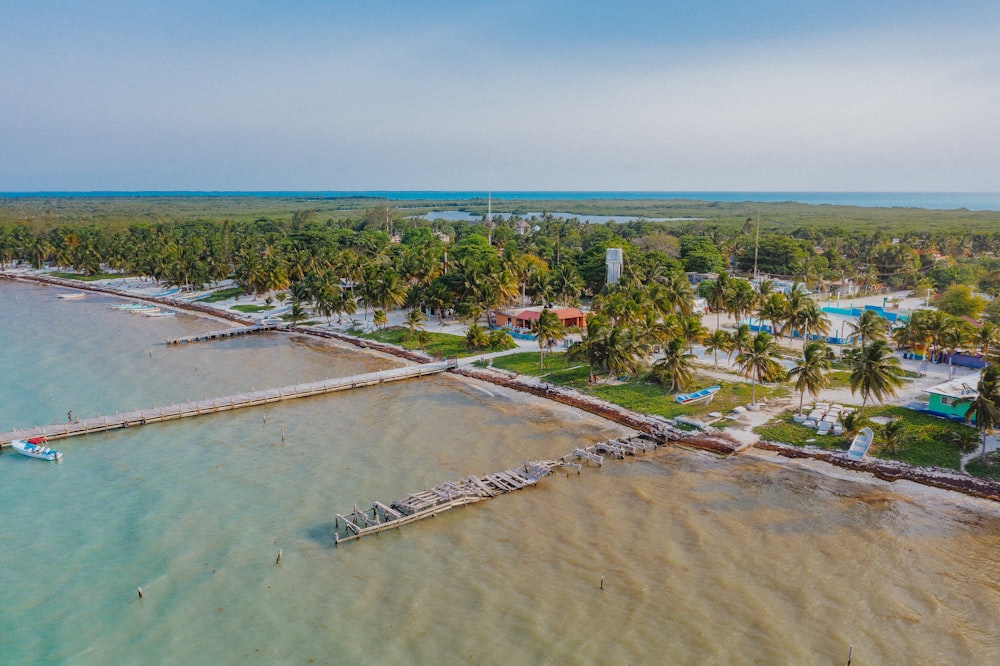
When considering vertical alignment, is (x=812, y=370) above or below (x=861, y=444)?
above

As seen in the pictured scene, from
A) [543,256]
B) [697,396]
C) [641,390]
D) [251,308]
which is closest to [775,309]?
[641,390]

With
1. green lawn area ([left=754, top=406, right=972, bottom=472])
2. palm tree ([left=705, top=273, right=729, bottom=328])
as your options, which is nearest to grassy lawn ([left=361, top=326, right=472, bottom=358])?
palm tree ([left=705, top=273, right=729, bottom=328])

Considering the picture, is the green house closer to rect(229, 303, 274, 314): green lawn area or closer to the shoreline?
the shoreline

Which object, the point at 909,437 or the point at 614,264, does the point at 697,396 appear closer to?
the point at 909,437

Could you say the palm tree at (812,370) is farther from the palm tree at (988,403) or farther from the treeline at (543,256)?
the treeline at (543,256)

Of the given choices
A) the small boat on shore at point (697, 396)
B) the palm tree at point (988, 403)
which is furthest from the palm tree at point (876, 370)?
the small boat on shore at point (697, 396)
